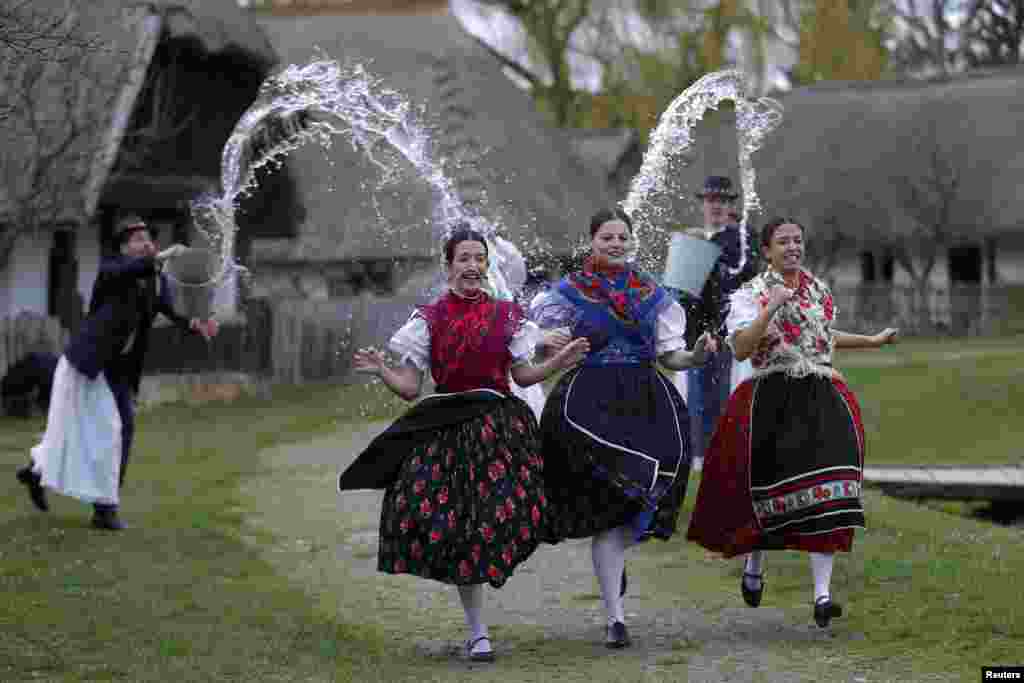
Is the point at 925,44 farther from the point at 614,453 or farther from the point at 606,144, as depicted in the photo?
the point at 614,453

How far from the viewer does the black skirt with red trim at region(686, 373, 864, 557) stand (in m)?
6.83

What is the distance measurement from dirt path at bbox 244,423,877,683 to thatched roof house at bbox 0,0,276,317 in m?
7.28

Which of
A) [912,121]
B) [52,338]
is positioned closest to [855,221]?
[912,121]

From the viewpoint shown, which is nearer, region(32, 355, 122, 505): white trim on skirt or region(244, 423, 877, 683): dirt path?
region(244, 423, 877, 683): dirt path

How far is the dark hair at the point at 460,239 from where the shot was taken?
263 inches

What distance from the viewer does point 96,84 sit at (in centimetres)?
1553

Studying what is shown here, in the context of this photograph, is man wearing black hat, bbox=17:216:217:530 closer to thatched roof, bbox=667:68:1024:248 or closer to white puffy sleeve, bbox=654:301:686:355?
white puffy sleeve, bbox=654:301:686:355

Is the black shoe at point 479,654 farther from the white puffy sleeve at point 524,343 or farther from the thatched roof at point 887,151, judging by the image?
the thatched roof at point 887,151

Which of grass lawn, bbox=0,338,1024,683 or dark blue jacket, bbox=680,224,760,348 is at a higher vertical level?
dark blue jacket, bbox=680,224,760,348

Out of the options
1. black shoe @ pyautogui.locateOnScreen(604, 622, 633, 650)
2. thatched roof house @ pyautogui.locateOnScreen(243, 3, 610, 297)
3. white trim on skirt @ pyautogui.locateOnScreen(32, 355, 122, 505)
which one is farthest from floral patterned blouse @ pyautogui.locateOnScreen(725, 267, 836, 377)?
thatched roof house @ pyautogui.locateOnScreen(243, 3, 610, 297)

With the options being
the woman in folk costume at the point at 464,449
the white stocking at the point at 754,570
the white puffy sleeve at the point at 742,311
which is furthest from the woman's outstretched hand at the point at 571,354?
the white stocking at the point at 754,570

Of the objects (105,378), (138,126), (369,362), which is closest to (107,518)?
(105,378)

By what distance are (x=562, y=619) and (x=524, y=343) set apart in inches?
56.4

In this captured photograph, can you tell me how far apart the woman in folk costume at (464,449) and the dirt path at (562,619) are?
0.37 m
